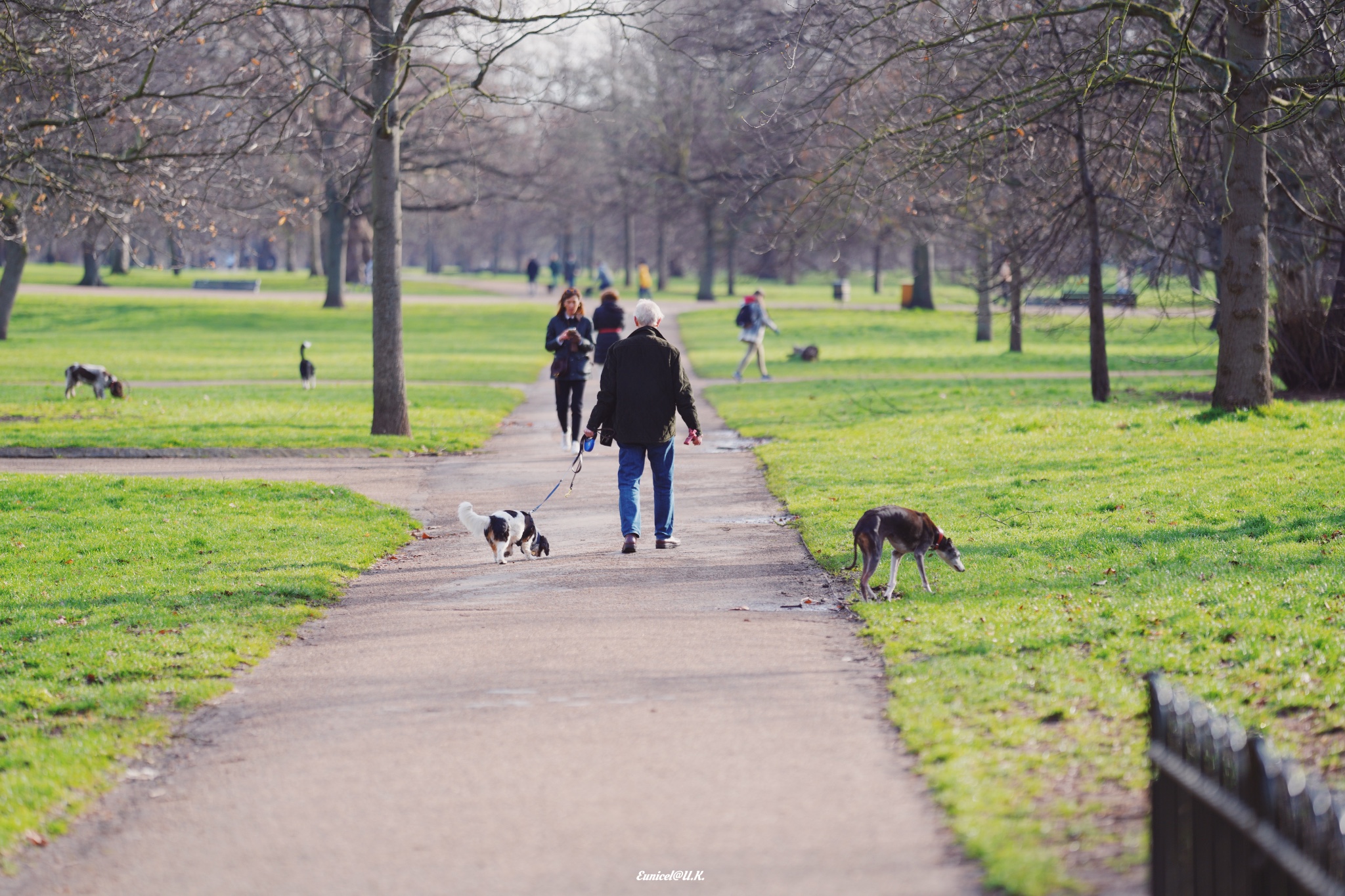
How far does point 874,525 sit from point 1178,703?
3924 millimetres

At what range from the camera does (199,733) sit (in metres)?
6.09

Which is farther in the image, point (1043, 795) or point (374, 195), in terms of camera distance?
point (374, 195)

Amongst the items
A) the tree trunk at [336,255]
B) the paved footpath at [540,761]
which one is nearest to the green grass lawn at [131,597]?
the paved footpath at [540,761]

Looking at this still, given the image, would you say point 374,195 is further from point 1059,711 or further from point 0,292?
point 0,292

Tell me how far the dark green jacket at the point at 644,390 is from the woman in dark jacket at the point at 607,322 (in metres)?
7.93

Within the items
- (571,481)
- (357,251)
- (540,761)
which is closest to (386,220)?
(571,481)

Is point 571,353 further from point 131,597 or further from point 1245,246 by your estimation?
point 1245,246

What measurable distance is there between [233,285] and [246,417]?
47863 mm

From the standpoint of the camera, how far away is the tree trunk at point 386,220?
52.9ft

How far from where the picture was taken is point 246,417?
19.7 metres

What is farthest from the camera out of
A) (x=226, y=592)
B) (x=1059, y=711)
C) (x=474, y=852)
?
(x=226, y=592)

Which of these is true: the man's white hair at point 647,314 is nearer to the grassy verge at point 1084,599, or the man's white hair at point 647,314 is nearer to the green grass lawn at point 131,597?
the grassy verge at point 1084,599

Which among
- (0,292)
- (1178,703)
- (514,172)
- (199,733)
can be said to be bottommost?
(199,733)

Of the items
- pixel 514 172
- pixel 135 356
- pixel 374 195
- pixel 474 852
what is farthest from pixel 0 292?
pixel 474 852
